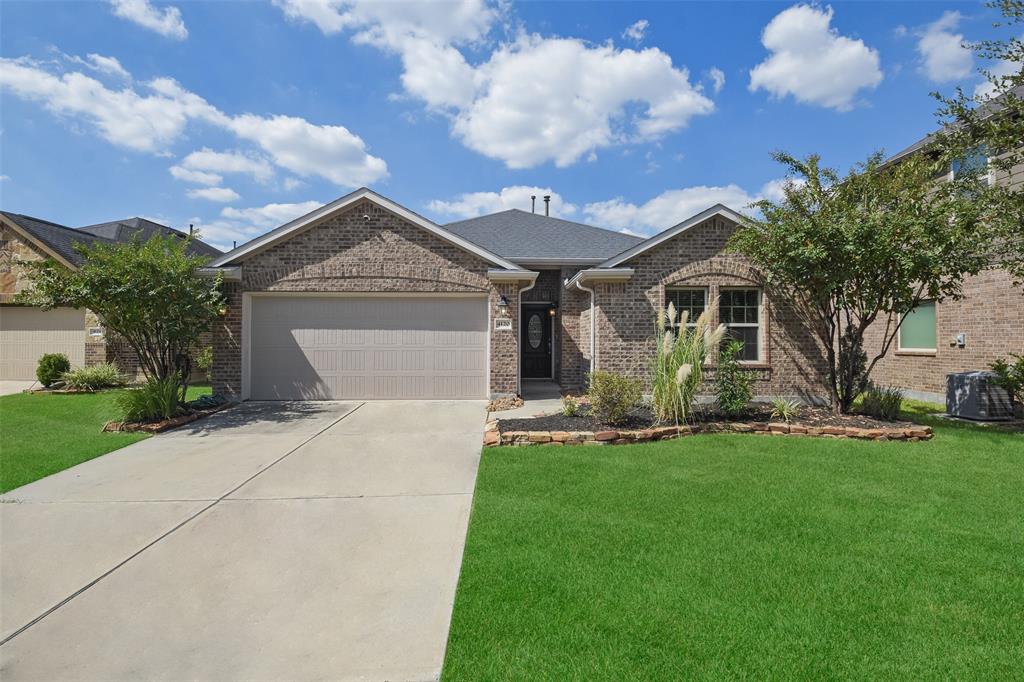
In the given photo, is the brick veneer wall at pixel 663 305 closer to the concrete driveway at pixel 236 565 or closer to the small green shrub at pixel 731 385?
the small green shrub at pixel 731 385

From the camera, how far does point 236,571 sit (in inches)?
149

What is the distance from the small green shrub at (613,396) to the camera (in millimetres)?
7926

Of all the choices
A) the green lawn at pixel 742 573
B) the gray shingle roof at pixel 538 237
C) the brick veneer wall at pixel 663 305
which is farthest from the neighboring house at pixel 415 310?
the green lawn at pixel 742 573

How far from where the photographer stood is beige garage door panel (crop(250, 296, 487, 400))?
37.6 ft

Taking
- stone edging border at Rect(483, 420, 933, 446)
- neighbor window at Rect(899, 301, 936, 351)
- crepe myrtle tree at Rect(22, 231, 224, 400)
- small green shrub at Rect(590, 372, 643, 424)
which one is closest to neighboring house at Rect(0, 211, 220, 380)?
crepe myrtle tree at Rect(22, 231, 224, 400)

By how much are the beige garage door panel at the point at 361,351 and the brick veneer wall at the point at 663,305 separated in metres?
3.03

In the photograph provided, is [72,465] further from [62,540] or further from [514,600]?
[514,600]

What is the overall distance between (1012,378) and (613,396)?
8010mm

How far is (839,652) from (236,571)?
3956 mm

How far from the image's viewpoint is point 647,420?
8414 millimetres

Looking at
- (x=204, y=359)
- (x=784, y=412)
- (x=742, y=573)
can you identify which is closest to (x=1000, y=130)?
(x=784, y=412)

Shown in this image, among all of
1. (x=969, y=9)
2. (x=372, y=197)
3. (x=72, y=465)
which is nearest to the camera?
(x=72, y=465)

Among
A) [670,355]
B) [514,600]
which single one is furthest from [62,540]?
[670,355]

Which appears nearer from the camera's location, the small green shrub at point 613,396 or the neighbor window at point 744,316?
the small green shrub at point 613,396
